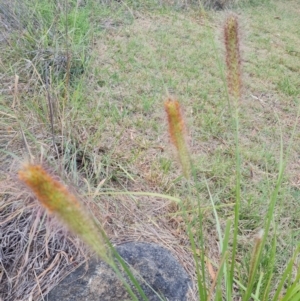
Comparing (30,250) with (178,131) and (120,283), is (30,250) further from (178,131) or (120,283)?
(178,131)

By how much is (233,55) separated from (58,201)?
0.50m

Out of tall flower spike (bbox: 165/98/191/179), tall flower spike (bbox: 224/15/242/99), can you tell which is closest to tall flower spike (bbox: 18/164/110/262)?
→ tall flower spike (bbox: 165/98/191/179)

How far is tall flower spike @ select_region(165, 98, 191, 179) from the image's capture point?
70 cm

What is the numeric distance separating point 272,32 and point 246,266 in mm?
2801

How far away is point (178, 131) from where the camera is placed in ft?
2.31

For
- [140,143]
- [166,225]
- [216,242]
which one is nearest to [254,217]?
[216,242]

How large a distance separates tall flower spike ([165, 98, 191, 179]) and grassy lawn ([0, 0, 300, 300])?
4cm

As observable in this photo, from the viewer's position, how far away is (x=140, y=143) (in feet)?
5.91

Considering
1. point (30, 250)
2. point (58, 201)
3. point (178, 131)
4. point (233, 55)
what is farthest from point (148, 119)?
point (58, 201)

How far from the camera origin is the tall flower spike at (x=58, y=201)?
0.54 metres

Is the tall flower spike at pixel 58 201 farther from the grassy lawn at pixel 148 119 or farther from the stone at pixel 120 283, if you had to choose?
the stone at pixel 120 283

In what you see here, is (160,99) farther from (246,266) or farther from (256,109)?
(246,266)

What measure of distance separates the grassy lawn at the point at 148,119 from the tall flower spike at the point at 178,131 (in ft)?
0.12

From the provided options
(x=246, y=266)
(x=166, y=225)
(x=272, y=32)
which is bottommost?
(x=166, y=225)
